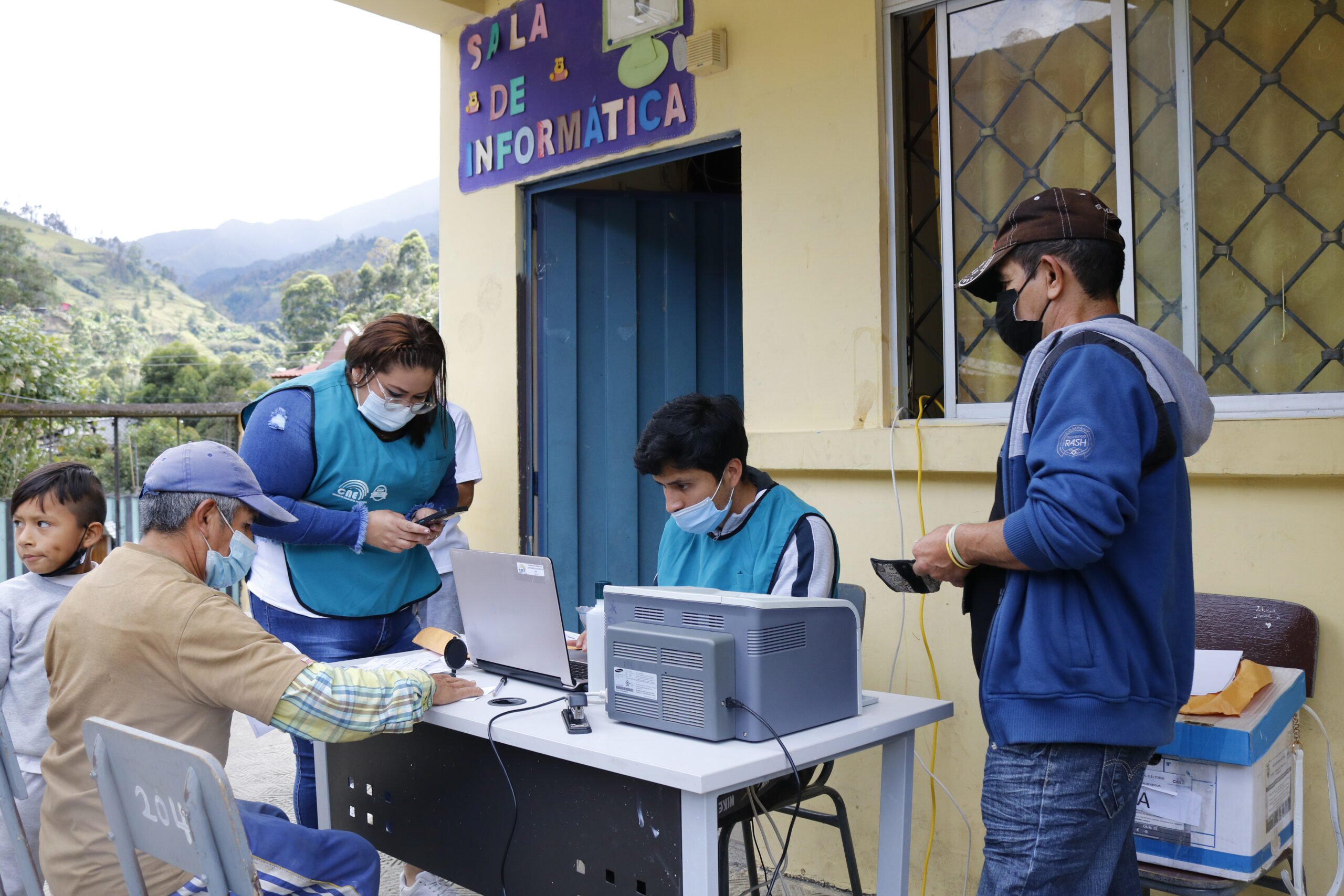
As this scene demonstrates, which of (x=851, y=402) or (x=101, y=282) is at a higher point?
(x=101, y=282)

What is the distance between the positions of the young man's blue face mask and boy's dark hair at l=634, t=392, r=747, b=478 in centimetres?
6

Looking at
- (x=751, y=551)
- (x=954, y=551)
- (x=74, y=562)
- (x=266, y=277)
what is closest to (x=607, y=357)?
(x=751, y=551)

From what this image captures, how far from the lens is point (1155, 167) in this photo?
2.78m

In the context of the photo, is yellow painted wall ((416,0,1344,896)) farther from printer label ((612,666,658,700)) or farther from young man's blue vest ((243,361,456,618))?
printer label ((612,666,658,700))

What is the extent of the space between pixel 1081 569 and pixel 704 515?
1.02 m

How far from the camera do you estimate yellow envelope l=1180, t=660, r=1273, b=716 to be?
6.68 ft

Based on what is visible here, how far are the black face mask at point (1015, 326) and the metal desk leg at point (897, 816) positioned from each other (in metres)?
0.86

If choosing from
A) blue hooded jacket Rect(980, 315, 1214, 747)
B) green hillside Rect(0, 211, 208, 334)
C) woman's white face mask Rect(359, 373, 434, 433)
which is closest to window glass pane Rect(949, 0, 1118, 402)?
blue hooded jacket Rect(980, 315, 1214, 747)

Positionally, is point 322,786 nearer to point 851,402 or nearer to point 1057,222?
point 851,402

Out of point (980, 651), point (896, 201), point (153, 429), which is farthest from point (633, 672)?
point (153, 429)

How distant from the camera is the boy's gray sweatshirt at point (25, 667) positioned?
2.47 meters

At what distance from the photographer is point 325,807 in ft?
9.06

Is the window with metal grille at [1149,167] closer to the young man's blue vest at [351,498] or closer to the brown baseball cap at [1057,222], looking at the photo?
the brown baseball cap at [1057,222]

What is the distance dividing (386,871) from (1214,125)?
3.47 m
